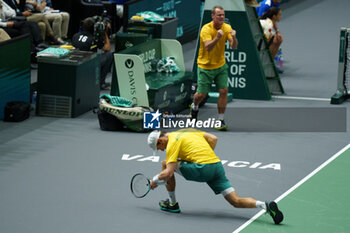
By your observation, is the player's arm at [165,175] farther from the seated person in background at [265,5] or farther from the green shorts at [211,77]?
the seated person in background at [265,5]

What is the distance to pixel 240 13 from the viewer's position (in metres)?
15.4

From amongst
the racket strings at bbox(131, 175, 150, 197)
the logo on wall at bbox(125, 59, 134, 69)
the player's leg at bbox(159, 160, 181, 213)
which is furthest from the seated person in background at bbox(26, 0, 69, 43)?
the racket strings at bbox(131, 175, 150, 197)

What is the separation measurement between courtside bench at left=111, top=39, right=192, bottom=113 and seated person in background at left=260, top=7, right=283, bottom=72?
285 centimetres

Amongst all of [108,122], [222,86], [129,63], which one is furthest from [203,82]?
[108,122]

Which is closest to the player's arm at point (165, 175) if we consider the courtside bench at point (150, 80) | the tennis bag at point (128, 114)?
the tennis bag at point (128, 114)

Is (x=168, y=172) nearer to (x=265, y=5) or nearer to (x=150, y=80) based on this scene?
(x=150, y=80)

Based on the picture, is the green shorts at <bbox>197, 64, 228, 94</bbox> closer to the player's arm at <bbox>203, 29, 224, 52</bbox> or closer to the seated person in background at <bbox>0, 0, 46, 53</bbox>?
the player's arm at <bbox>203, 29, 224, 52</bbox>

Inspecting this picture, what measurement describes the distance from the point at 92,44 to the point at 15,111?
102 inches

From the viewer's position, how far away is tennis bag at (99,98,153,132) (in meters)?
12.9

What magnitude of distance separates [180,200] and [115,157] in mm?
2072

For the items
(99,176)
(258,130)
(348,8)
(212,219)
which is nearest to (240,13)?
(258,130)

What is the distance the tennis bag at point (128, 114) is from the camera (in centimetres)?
1291

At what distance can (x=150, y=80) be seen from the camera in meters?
14.3

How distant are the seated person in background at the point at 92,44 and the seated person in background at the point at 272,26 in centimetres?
359
